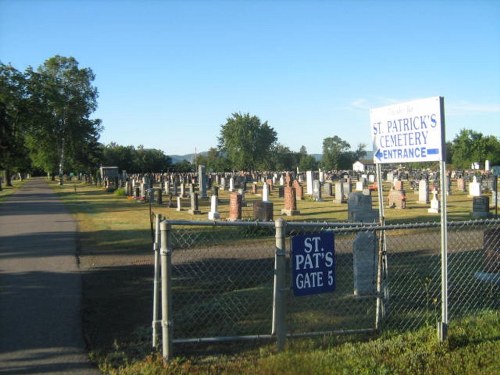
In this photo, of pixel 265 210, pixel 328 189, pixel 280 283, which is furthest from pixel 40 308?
pixel 328 189

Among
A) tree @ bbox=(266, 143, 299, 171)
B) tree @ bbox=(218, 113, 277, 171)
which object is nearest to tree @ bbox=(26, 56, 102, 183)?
tree @ bbox=(218, 113, 277, 171)

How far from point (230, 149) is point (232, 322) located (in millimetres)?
86466

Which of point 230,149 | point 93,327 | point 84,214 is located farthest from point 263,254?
point 230,149

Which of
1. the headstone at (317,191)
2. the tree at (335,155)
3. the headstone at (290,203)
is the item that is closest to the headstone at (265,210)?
the headstone at (290,203)

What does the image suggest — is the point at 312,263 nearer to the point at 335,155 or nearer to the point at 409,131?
the point at 409,131

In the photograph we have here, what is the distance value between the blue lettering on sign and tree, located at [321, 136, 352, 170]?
81.6 metres

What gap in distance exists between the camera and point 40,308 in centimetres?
656

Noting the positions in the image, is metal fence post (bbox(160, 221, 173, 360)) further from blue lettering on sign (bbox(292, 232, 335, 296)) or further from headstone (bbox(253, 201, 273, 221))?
headstone (bbox(253, 201, 273, 221))

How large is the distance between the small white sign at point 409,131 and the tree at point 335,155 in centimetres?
8054

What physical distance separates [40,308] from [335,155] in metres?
82.5

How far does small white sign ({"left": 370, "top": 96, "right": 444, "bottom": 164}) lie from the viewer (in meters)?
4.80

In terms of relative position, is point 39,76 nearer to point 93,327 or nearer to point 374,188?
point 374,188

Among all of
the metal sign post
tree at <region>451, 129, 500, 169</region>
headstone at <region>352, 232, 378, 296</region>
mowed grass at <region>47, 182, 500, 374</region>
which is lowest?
mowed grass at <region>47, 182, 500, 374</region>

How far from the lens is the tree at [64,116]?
52.3 metres
